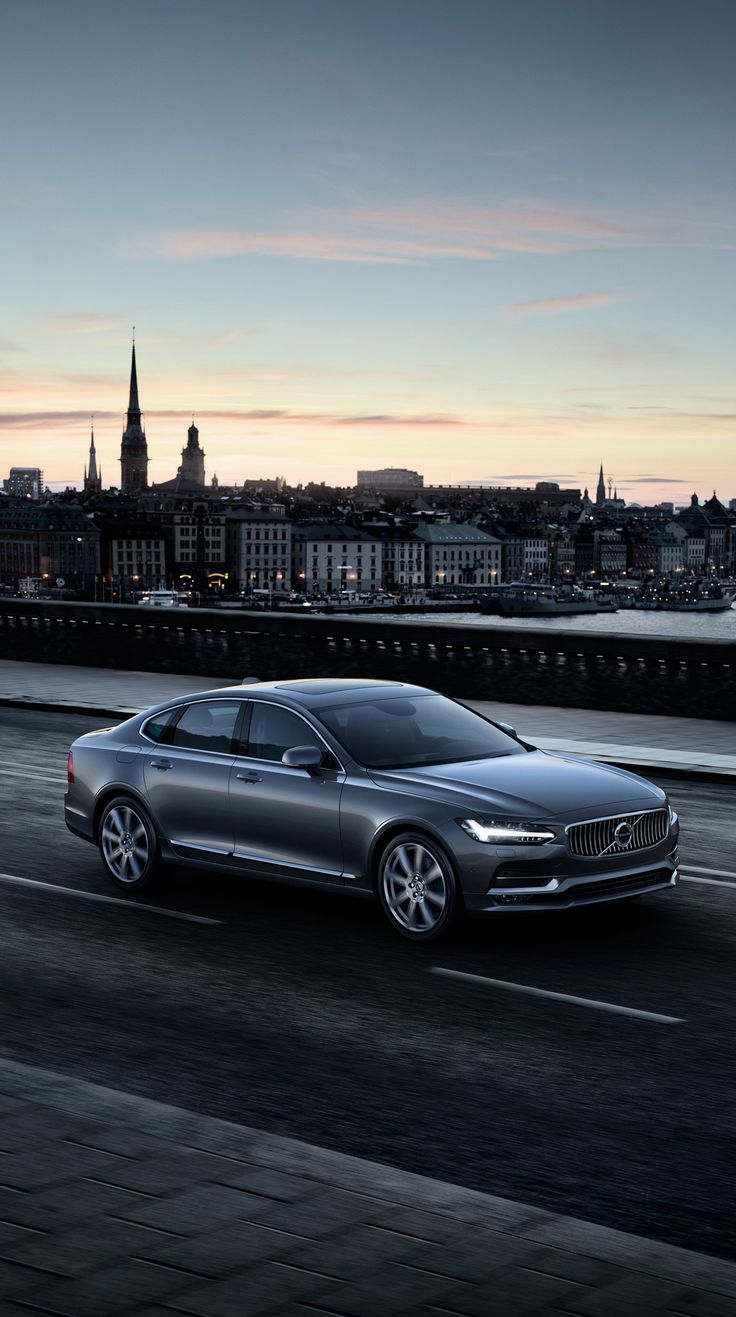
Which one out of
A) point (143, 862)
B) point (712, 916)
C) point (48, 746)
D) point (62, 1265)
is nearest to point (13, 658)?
point (48, 746)

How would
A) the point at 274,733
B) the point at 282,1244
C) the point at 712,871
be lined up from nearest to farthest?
the point at 282,1244
the point at 274,733
the point at 712,871

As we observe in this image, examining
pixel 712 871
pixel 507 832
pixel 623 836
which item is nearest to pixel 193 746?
pixel 507 832

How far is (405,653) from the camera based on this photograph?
23.9 meters

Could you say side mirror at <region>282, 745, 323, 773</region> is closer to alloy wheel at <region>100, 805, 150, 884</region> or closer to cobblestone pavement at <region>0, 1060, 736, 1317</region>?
alloy wheel at <region>100, 805, 150, 884</region>

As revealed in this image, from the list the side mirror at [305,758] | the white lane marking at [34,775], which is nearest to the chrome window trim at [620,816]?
the side mirror at [305,758]

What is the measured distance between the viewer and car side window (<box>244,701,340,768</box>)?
9852mm

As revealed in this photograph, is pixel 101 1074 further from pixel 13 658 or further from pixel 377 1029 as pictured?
pixel 13 658

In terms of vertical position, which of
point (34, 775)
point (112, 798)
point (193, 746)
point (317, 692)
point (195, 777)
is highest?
point (317, 692)

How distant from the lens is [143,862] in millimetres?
10516

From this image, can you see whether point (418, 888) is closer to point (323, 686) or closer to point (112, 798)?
point (323, 686)

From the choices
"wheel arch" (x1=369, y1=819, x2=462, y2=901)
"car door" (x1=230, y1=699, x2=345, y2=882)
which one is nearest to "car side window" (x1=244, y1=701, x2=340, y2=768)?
"car door" (x1=230, y1=699, x2=345, y2=882)

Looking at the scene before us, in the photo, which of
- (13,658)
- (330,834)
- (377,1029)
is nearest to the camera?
(377,1029)

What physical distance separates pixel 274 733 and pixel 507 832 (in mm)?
1906

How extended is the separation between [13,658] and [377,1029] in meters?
24.4
